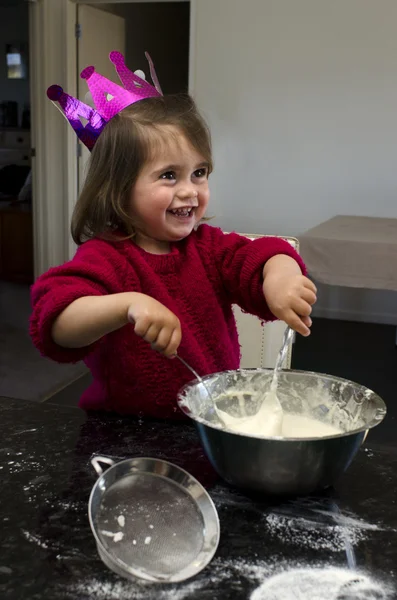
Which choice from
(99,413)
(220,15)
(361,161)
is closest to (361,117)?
(361,161)

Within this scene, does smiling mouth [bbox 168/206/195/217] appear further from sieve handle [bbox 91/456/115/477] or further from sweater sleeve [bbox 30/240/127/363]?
sieve handle [bbox 91/456/115/477]

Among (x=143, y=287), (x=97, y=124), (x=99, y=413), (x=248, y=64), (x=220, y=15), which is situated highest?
(x=220, y=15)

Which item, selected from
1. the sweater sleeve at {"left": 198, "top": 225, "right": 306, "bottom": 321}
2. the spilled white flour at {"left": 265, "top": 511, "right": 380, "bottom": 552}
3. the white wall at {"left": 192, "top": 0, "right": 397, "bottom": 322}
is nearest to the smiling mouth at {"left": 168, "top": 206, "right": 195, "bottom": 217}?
the sweater sleeve at {"left": 198, "top": 225, "right": 306, "bottom": 321}

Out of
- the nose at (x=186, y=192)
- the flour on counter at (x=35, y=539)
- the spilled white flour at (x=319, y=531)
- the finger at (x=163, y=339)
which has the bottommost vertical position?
the flour on counter at (x=35, y=539)

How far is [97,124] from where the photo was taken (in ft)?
3.40

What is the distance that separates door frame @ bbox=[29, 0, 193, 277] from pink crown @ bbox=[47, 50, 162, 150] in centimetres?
330

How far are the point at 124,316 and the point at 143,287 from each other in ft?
1.02

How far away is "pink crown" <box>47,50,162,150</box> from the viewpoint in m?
1.01

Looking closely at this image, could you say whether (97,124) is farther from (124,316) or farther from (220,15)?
(220,15)

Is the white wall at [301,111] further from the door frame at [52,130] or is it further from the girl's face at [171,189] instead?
the girl's face at [171,189]

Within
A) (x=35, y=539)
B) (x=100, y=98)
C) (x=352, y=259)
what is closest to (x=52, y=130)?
(x=352, y=259)

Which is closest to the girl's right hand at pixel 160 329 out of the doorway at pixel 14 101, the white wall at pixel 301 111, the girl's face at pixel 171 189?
the girl's face at pixel 171 189

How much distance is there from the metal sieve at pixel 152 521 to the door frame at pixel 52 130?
12.7 ft

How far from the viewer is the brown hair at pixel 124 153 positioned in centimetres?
99
